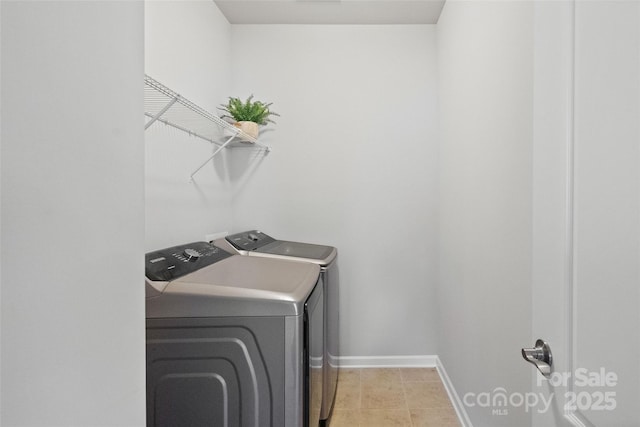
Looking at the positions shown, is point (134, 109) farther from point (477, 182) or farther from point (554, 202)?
point (477, 182)

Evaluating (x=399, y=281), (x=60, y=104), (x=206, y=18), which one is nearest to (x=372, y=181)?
(x=399, y=281)

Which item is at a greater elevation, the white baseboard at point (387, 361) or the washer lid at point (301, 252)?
the washer lid at point (301, 252)

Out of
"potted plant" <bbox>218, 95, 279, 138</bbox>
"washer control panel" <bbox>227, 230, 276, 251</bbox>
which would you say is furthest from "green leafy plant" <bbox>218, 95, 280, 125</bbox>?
"washer control panel" <bbox>227, 230, 276, 251</bbox>

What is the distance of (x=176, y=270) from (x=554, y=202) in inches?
49.2

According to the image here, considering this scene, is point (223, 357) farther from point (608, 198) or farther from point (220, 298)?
point (608, 198)

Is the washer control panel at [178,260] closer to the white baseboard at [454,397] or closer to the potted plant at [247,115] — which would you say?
the potted plant at [247,115]

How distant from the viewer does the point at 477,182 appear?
165 centimetres

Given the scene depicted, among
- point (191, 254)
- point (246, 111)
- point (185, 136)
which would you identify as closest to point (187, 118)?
point (185, 136)

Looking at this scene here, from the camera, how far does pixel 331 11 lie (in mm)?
2385

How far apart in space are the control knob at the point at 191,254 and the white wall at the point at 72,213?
3.02 ft

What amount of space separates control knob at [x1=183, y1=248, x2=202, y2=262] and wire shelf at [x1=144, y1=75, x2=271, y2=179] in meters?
0.58

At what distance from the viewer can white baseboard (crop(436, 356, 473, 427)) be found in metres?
1.83

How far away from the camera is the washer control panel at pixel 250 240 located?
1.97 m

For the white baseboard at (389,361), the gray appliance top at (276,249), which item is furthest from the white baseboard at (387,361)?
the gray appliance top at (276,249)
